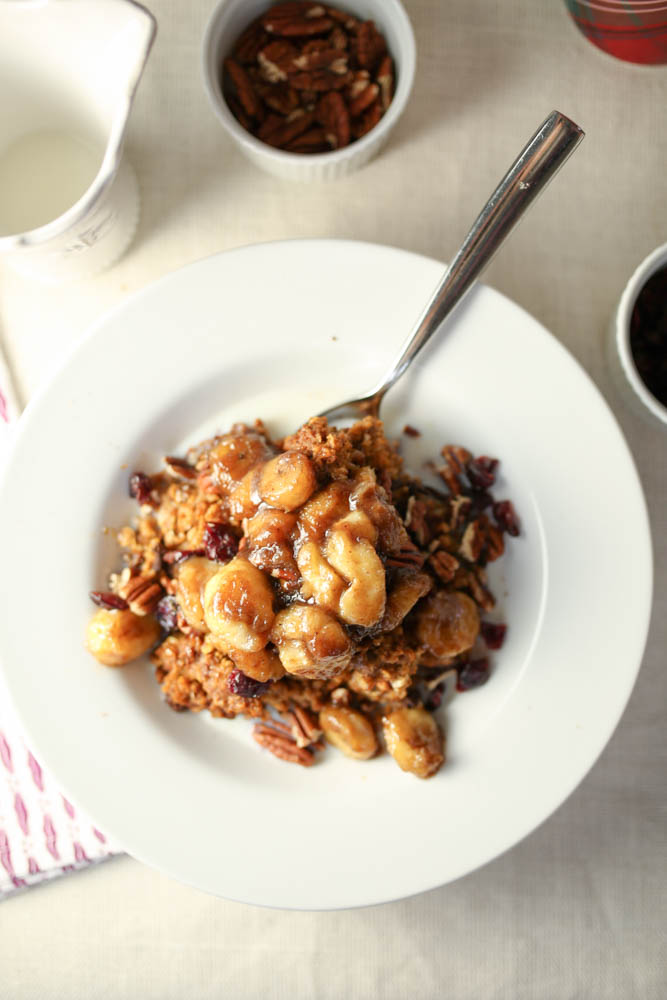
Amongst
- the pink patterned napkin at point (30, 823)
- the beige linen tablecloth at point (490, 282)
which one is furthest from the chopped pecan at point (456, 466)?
the pink patterned napkin at point (30, 823)

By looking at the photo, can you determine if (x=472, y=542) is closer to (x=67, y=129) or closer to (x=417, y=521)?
(x=417, y=521)

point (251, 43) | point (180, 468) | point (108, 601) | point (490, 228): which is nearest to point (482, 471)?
point (490, 228)

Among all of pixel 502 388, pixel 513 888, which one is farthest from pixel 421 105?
pixel 513 888

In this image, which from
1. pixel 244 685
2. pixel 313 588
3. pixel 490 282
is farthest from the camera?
pixel 490 282

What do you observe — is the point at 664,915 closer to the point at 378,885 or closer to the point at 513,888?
the point at 513,888

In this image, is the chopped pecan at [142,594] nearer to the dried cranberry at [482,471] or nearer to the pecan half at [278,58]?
the dried cranberry at [482,471]

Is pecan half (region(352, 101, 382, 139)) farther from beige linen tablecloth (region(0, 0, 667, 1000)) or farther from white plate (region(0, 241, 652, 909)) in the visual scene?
white plate (region(0, 241, 652, 909))

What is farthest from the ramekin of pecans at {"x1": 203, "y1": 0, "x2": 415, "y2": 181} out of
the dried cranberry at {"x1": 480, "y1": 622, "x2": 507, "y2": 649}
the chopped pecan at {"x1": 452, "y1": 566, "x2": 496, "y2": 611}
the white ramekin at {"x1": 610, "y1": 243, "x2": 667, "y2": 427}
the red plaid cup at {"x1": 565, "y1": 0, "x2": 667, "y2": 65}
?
the dried cranberry at {"x1": 480, "y1": 622, "x2": 507, "y2": 649}
